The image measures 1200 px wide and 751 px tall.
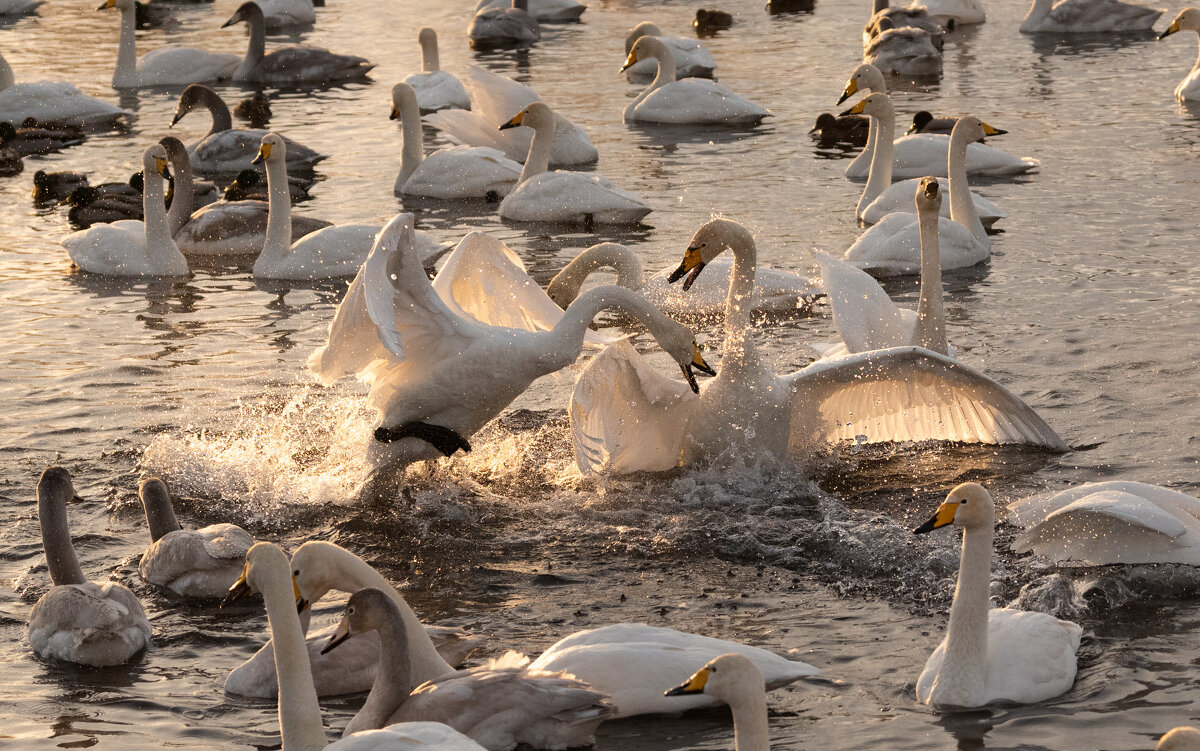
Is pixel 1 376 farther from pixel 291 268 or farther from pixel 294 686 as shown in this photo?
pixel 294 686

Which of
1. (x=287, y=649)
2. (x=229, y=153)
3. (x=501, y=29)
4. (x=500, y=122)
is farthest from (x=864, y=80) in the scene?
(x=287, y=649)

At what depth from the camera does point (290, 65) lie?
2214 cm

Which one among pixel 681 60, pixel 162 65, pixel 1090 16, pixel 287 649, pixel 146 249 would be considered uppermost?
pixel 1090 16

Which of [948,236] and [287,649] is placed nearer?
[287,649]

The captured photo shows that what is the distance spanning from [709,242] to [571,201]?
578cm

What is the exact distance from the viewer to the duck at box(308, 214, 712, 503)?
7.89 meters

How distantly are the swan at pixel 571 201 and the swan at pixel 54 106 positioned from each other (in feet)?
23.6

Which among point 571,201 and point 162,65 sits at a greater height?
point 162,65

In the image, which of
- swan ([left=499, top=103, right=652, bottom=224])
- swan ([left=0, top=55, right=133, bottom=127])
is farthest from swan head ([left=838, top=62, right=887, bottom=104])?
swan ([left=0, top=55, right=133, bottom=127])

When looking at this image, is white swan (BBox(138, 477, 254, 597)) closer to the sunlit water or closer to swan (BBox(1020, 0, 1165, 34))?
the sunlit water

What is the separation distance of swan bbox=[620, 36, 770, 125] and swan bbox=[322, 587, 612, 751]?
13799 mm

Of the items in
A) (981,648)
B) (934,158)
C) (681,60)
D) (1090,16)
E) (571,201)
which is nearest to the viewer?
(981,648)

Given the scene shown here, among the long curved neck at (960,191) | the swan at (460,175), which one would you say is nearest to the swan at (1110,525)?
the long curved neck at (960,191)

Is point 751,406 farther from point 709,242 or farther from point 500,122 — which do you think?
point 500,122
